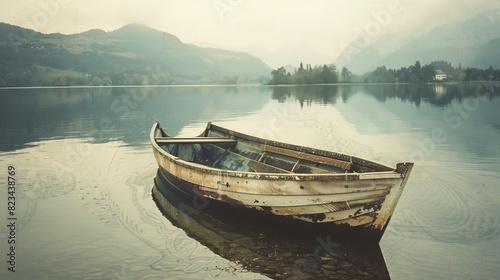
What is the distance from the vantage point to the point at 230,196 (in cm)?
1138

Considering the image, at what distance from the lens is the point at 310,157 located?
41.9 feet

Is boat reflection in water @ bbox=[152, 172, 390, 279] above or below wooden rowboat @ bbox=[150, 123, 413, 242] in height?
below

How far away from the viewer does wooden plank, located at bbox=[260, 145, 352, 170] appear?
450 inches

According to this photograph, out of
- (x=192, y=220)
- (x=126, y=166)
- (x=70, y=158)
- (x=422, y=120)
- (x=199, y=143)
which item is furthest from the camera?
(x=422, y=120)

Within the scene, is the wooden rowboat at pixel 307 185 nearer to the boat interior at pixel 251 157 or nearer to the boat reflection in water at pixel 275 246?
the boat interior at pixel 251 157

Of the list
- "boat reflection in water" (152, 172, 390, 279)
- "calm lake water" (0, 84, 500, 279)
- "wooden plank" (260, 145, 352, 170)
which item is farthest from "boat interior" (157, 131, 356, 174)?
"boat reflection in water" (152, 172, 390, 279)

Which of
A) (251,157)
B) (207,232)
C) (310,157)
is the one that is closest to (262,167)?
(251,157)

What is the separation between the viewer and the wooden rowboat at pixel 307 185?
360 inches

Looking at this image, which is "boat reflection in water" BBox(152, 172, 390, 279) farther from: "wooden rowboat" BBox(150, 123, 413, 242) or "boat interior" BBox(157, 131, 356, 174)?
"boat interior" BBox(157, 131, 356, 174)

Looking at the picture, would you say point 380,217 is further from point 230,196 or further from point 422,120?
point 422,120

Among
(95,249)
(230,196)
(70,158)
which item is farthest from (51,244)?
(70,158)

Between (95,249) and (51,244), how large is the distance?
48.5 inches

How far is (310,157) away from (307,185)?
10.6ft

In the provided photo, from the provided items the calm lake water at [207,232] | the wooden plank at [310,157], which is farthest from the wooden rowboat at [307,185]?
the calm lake water at [207,232]
